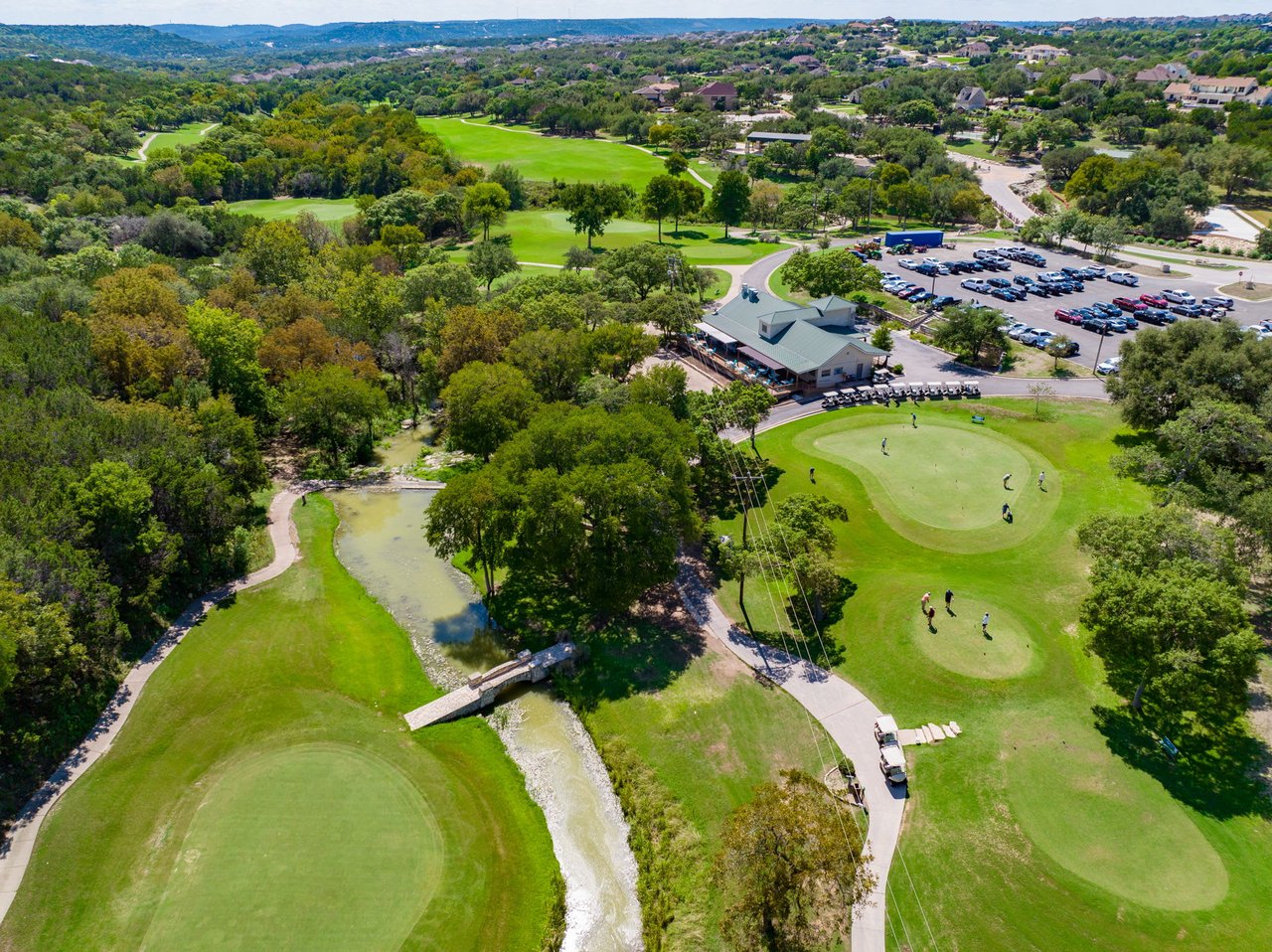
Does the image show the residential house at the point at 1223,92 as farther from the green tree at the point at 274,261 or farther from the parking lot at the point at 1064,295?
the green tree at the point at 274,261

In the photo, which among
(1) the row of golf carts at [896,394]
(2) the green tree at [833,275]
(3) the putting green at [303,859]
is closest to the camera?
(3) the putting green at [303,859]

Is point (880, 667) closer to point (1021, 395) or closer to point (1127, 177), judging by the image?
point (1021, 395)

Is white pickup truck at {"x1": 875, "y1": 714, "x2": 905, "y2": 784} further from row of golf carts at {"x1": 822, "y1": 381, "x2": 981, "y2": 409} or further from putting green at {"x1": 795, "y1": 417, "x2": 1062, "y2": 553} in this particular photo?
row of golf carts at {"x1": 822, "y1": 381, "x2": 981, "y2": 409}

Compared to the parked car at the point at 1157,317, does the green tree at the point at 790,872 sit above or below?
above

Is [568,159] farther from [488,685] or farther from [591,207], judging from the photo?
[488,685]

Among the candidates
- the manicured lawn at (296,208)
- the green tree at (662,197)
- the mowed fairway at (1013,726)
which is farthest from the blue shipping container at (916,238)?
the manicured lawn at (296,208)

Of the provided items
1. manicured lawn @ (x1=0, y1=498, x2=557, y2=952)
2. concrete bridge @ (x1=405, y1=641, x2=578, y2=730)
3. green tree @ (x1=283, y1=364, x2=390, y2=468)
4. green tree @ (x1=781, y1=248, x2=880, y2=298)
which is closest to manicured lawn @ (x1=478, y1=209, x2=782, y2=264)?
green tree @ (x1=781, y1=248, x2=880, y2=298)
